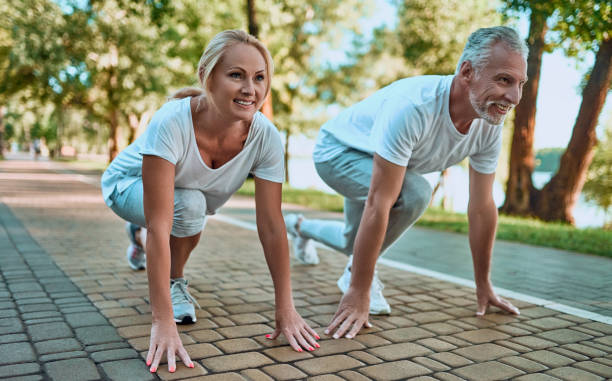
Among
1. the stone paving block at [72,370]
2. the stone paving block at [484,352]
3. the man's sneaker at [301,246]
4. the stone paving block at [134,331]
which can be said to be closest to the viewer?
the stone paving block at [72,370]

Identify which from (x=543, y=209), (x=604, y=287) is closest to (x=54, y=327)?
(x=604, y=287)

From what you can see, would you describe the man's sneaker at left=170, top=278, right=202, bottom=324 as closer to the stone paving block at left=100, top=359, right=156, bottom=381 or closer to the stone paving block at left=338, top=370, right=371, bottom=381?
the stone paving block at left=100, top=359, right=156, bottom=381

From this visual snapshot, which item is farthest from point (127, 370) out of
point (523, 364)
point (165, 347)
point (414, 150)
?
point (414, 150)

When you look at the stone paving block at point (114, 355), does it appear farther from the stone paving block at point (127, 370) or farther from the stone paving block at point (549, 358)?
the stone paving block at point (549, 358)

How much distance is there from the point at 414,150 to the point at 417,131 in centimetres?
24

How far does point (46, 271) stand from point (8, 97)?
1056 inches

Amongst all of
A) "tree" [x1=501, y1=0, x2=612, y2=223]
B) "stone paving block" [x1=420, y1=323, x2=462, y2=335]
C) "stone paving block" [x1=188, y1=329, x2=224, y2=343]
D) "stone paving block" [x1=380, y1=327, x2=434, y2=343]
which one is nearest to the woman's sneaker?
"stone paving block" [x1=188, y1=329, x2=224, y2=343]

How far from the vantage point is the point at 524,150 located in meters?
12.8

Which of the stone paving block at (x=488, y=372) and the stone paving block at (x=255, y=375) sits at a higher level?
the stone paving block at (x=488, y=372)

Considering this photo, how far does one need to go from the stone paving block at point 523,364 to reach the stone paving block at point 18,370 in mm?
2101

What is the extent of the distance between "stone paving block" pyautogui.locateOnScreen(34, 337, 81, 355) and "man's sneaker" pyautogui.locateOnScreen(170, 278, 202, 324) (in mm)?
542

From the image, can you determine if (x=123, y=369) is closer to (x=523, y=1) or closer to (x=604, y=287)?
(x=604, y=287)

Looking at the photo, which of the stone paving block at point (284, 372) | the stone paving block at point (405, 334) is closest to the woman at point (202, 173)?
the stone paving block at point (284, 372)

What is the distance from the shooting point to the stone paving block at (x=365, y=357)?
257 cm
